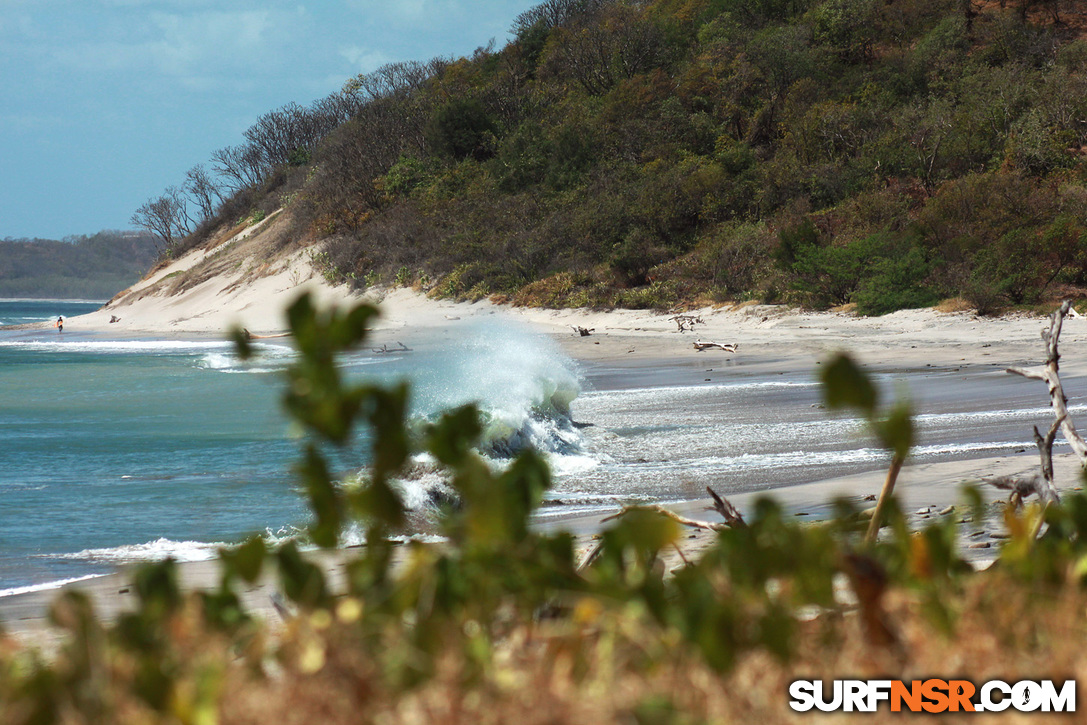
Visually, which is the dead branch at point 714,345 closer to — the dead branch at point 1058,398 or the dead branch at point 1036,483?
the dead branch at point 1058,398

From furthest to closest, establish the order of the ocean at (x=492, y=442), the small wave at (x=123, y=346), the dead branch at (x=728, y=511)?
1. the small wave at (x=123, y=346)
2. the ocean at (x=492, y=442)
3. the dead branch at (x=728, y=511)

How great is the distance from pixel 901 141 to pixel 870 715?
89.3ft

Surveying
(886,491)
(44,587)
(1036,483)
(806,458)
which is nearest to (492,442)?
(806,458)

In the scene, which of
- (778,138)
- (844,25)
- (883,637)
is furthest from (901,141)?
(883,637)

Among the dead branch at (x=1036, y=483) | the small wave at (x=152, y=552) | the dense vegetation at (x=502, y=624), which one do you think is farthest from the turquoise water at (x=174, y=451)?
the dead branch at (x=1036, y=483)

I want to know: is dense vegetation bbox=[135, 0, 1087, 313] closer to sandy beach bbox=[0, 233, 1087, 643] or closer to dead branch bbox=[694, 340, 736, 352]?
sandy beach bbox=[0, 233, 1087, 643]

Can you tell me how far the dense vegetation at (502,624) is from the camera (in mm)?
887

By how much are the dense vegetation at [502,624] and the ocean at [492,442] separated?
7.2 inches

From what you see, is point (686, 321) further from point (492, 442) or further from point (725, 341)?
point (492, 442)

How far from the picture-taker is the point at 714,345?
16.5 m

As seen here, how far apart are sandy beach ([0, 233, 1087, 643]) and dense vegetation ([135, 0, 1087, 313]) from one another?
107cm

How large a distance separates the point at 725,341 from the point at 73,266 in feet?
580

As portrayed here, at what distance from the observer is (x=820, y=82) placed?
32.8 meters

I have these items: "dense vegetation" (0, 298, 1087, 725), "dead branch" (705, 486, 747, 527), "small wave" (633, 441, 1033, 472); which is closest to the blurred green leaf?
"dense vegetation" (0, 298, 1087, 725)
